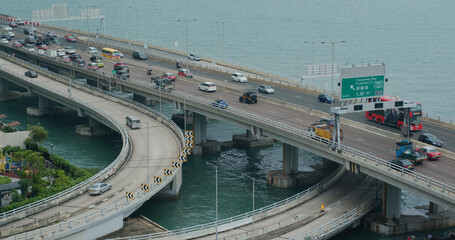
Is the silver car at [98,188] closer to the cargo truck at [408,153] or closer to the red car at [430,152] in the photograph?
the cargo truck at [408,153]

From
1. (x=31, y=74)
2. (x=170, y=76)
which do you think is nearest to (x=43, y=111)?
(x=31, y=74)

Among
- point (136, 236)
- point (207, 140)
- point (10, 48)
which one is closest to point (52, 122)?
point (207, 140)

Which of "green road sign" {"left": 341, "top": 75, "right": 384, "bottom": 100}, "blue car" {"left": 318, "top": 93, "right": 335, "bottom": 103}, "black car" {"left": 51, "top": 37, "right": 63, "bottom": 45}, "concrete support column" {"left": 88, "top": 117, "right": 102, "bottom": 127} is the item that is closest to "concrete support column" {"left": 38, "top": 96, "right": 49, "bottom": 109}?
"concrete support column" {"left": 88, "top": 117, "right": 102, "bottom": 127}

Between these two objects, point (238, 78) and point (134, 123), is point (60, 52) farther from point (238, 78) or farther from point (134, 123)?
point (134, 123)

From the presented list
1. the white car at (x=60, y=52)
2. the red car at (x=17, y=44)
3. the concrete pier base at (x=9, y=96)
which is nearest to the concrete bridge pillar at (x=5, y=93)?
the concrete pier base at (x=9, y=96)

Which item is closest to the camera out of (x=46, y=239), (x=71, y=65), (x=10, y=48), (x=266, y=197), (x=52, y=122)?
(x=46, y=239)

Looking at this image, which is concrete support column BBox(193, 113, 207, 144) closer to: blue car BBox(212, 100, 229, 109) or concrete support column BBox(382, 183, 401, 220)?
blue car BBox(212, 100, 229, 109)

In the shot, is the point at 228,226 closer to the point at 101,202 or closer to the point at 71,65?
the point at 101,202
